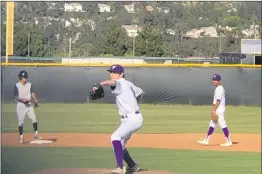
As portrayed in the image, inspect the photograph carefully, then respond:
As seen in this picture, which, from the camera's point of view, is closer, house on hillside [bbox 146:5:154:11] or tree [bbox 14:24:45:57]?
tree [bbox 14:24:45:57]

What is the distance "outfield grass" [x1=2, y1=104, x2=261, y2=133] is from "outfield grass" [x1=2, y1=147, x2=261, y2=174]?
4.40 m

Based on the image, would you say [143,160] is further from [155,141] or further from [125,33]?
[125,33]

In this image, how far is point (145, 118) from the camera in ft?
56.6

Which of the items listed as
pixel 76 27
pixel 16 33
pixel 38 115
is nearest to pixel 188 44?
pixel 76 27

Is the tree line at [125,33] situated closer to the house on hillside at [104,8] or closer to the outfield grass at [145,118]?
the house on hillside at [104,8]

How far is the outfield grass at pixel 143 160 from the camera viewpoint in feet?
23.1

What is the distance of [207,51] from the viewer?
160ft

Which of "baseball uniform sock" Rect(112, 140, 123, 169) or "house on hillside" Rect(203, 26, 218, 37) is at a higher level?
"house on hillside" Rect(203, 26, 218, 37)

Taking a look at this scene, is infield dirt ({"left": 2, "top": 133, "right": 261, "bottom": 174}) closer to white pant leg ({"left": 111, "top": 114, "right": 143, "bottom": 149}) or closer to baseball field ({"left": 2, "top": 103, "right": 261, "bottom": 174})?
baseball field ({"left": 2, "top": 103, "right": 261, "bottom": 174})

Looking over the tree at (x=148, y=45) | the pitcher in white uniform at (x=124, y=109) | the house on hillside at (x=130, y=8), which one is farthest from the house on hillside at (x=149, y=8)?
the pitcher in white uniform at (x=124, y=109)

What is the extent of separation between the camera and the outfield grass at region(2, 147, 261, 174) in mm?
7047

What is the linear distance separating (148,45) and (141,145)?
30.4m

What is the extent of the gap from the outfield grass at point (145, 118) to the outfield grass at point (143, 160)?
4.40 m

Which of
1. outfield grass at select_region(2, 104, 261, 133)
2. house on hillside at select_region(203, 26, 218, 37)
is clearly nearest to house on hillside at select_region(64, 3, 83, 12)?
house on hillside at select_region(203, 26, 218, 37)
